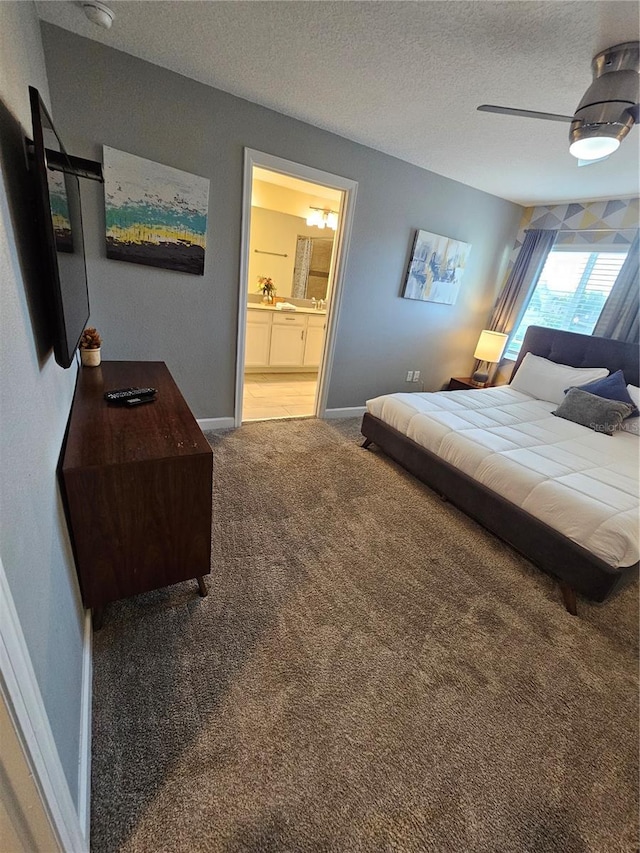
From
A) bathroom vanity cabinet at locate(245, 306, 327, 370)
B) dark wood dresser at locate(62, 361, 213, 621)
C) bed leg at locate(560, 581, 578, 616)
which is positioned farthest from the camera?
bathroom vanity cabinet at locate(245, 306, 327, 370)

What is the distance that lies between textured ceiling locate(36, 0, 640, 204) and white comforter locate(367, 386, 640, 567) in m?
1.87

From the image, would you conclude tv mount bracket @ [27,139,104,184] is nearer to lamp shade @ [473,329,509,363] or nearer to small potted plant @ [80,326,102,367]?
small potted plant @ [80,326,102,367]

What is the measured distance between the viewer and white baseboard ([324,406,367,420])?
3748 millimetres

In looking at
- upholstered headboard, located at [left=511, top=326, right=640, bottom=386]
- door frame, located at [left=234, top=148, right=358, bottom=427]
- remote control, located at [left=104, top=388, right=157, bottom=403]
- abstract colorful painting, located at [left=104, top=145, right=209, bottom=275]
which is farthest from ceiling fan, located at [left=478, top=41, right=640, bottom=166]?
upholstered headboard, located at [left=511, top=326, right=640, bottom=386]

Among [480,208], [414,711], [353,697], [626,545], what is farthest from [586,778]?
[480,208]

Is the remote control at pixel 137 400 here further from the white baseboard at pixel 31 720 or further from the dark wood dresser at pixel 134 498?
the white baseboard at pixel 31 720

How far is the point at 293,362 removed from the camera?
5055mm

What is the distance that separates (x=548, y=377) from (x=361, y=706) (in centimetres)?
336

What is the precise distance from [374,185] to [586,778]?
3765 mm

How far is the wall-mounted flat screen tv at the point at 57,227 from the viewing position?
34.8 inches

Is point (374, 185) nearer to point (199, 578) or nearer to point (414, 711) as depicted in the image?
point (199, 578)

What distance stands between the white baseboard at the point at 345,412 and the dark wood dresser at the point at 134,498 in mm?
2296

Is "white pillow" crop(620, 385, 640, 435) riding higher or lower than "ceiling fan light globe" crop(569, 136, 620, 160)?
lower

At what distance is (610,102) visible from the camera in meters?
1.49
